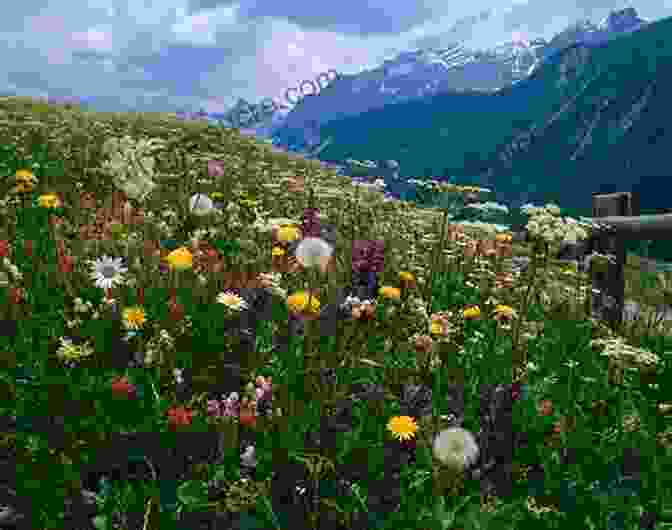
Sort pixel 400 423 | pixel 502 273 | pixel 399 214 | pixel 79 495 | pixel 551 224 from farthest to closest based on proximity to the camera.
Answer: pixel 399 214, pixel 502 273, pixel 551 224, pixel 400 423, pixel 79 495

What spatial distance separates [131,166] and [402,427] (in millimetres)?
2233

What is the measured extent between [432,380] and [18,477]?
8.51ft

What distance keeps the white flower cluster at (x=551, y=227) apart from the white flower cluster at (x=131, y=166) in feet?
7.93

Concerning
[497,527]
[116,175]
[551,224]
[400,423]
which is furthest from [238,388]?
[551,224]

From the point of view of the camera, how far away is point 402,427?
12.4 feet

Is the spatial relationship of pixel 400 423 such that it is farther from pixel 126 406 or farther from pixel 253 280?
pixel 253 280

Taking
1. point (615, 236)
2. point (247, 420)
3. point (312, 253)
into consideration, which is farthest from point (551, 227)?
point (615, 236)

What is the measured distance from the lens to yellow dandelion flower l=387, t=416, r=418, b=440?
3727mm

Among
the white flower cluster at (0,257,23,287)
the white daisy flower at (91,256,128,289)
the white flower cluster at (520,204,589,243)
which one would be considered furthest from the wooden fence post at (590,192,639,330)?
the white flower cluster at (0,257,23,287)

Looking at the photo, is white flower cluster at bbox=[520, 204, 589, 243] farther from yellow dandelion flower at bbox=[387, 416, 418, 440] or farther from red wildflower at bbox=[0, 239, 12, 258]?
red wildflower at bbox=[0, 239, 12, 258]

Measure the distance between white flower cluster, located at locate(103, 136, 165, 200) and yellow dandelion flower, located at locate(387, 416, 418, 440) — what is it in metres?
2.01

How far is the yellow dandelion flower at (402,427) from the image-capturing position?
12.2 ft

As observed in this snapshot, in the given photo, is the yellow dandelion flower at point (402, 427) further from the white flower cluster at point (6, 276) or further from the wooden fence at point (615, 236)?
the wooden fence at point (615, 236)

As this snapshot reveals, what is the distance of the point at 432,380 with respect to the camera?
15.8 feet
